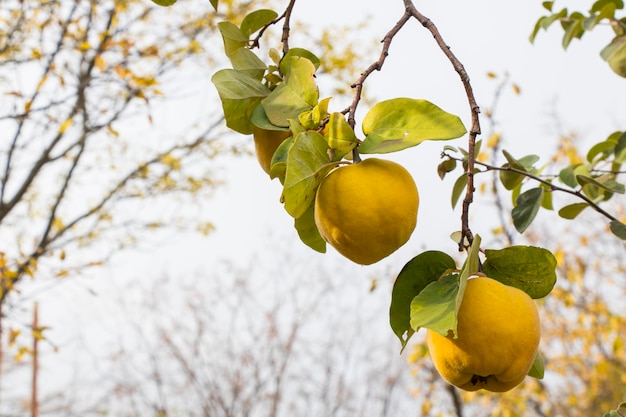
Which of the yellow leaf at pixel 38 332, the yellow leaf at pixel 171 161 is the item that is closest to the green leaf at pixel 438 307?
the yellow leaf at pixel 38 332

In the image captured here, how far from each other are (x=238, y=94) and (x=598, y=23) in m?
0.64

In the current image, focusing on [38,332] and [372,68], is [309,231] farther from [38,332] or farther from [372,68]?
[38,332]

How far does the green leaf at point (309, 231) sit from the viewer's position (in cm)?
38

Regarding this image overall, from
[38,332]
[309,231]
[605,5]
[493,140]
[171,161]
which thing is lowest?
[309,231]

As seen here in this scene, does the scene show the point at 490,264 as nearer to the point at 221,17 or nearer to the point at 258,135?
the point at 258,135

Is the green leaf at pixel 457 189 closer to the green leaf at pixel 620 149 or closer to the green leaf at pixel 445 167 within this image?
the green leaf at pixel 445 167

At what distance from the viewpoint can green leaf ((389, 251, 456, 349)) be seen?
1.13 ft

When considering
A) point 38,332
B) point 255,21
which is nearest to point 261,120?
point 255,21

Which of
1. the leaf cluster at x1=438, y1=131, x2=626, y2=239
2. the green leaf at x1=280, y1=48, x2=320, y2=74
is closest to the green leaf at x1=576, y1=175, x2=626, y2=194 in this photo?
the leaf cluster at x1=438, y1=131, x2=626, y2=239

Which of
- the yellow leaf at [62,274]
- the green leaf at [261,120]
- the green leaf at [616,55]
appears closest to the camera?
the green leaf at [261,120]

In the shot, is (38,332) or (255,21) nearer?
(255,21)

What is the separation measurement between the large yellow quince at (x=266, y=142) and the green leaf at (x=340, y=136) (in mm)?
59

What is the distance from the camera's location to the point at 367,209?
321mm

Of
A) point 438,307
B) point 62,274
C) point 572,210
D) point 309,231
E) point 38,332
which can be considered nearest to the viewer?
point 438,307
